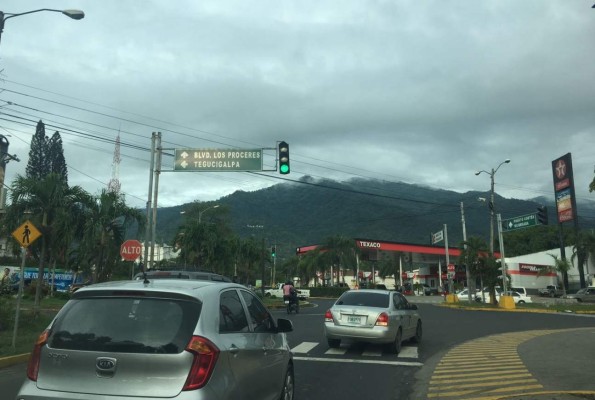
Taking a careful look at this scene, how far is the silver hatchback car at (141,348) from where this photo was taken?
397cm

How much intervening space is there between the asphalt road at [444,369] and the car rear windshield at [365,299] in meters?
1.17

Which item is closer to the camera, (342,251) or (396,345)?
(396,345)

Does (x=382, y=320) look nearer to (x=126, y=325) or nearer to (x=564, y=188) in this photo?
(x=126, y=325)

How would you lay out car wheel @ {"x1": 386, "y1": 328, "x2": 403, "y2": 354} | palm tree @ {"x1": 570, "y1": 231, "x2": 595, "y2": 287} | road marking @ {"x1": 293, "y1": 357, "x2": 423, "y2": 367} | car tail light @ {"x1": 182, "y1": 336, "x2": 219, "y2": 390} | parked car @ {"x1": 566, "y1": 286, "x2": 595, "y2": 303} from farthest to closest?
palm tree @ {"x1": 570, "y1": 231, "x2": 595, "y2": 287} < parked car @ {"x1": 566, "y1": 286, "x2": 595, "y2": 303} < car wheel @ {"x1": 386, "y1": 328, "x2": 403, "y2": 354} < road marking @ {"x1": 293, "y1": 357, "x2": 423, "y2": 367} < car tail light @ {"x1": 182, "y1": 336, "x2": 219, "y2": 390}

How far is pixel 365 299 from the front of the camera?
1351 centimetres

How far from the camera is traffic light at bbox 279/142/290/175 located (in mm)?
20547

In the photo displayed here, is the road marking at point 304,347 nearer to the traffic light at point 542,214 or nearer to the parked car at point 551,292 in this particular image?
the traffic light at point 542,214

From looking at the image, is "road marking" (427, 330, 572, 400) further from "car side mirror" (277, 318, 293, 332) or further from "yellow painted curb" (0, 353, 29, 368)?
"yellow painted curb" (0, 353, 29, 368)

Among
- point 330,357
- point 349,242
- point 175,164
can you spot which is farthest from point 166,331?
point 349,242

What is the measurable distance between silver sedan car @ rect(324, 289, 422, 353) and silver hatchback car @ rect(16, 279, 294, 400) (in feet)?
26.8

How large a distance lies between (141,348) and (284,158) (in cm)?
1672

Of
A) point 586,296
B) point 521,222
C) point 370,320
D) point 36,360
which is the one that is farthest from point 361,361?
point 586,296

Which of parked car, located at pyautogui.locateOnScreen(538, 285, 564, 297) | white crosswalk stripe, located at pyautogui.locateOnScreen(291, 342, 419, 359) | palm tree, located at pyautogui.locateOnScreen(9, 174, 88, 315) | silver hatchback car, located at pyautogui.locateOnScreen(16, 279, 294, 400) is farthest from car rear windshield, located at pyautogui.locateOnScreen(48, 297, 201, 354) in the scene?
parked car, located at pyautogui.locateOnScreen(538, 285, 564, 297)

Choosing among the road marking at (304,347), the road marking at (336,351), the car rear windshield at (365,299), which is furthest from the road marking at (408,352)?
the road marking at (304,347)
